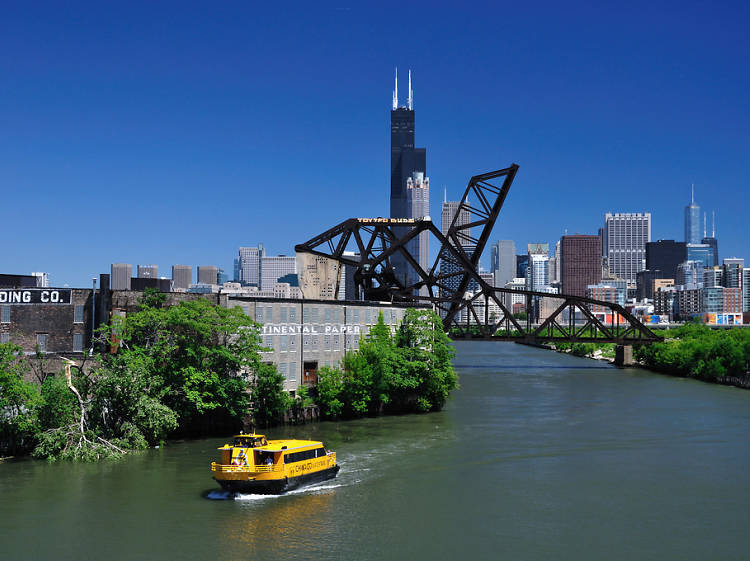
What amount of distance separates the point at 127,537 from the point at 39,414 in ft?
40.9

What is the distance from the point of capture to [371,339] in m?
52.0

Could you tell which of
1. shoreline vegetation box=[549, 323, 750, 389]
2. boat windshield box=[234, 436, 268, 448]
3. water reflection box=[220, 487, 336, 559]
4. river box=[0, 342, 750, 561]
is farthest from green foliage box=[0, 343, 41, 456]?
shoreline vegetation box=[549, 323, 750, 389]

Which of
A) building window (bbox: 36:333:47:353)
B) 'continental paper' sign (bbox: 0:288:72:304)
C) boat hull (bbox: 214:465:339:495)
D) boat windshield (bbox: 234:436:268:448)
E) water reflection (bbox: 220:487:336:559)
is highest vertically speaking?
'continental paper' sign (bbox: 0:288:72:304)

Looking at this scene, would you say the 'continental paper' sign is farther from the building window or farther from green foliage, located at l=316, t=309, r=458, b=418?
green foliage, located at l=316, t=309, r=458, b=418

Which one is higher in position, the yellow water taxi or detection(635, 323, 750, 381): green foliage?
detection(635, 323, 750, 381): green foliage

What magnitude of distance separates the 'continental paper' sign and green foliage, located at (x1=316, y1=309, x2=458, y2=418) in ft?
50.1

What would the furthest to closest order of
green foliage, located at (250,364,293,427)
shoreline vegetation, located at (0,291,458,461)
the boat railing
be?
green foliage, located at (250,364,293,427), shoreline vegetation, located at (0,291,458,461), the boat railing

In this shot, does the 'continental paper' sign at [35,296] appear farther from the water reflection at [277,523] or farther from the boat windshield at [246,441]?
the water reflection at [277,523]

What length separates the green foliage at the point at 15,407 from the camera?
3522 cm

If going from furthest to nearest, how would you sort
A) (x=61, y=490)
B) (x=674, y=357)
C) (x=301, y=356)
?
1. (x=674, y=357)
2. (x=301, y=356)
3. (x=61, y=490)

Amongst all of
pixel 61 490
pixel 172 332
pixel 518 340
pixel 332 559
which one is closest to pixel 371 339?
pixel 172 332

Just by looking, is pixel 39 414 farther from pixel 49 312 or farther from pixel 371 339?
pixel 371 339

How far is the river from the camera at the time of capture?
25.4m

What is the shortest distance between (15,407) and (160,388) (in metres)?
6.54
